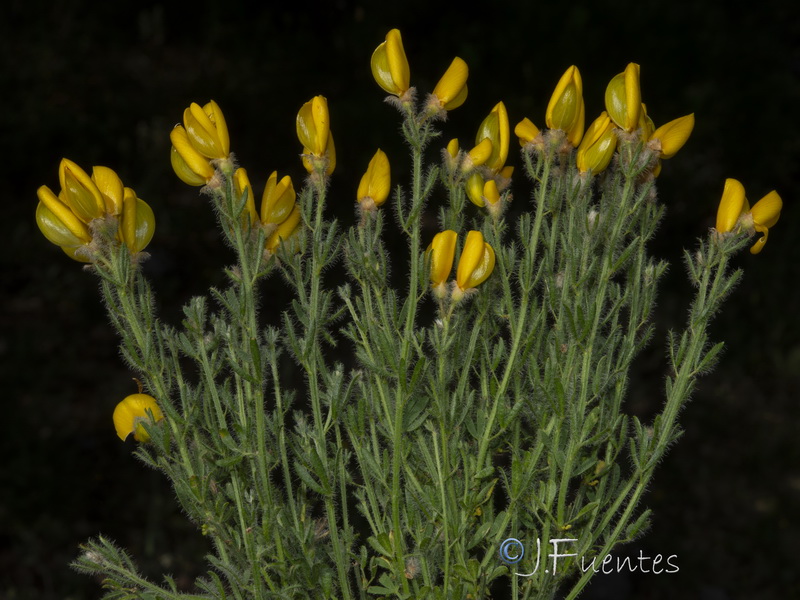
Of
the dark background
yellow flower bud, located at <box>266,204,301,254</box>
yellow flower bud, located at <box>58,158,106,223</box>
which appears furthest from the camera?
the dark background

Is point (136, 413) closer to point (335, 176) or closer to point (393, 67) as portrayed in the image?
point (393, 67)

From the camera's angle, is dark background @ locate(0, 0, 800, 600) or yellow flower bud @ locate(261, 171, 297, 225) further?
dark background @ locate(0, 0, 800, 600)

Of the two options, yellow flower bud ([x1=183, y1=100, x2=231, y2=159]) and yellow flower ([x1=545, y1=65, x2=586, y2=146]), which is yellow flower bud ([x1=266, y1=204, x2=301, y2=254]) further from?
yellow flower ([x1=545, y1=65, x2=586, y2=146])

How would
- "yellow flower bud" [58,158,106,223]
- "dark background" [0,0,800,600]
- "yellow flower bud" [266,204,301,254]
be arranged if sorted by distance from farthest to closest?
1. "dark background" [0,0,800,600]
2. "yellow flower bud" [266,204,301,254]
3. "yellow flower bud" [58,158,106,223]

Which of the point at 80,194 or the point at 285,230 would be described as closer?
the point at 80,194

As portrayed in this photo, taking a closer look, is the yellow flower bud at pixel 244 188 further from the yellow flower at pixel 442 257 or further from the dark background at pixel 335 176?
the dark background at pixel 335 176

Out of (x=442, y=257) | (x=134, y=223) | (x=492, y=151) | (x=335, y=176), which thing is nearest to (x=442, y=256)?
(x=442, y=257)

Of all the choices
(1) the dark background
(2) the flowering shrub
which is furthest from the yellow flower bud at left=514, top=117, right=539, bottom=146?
(1) the dark background

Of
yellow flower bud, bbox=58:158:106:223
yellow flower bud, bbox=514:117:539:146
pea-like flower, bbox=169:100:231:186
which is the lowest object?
yellow flower bud, bbox=58:158:106:223
